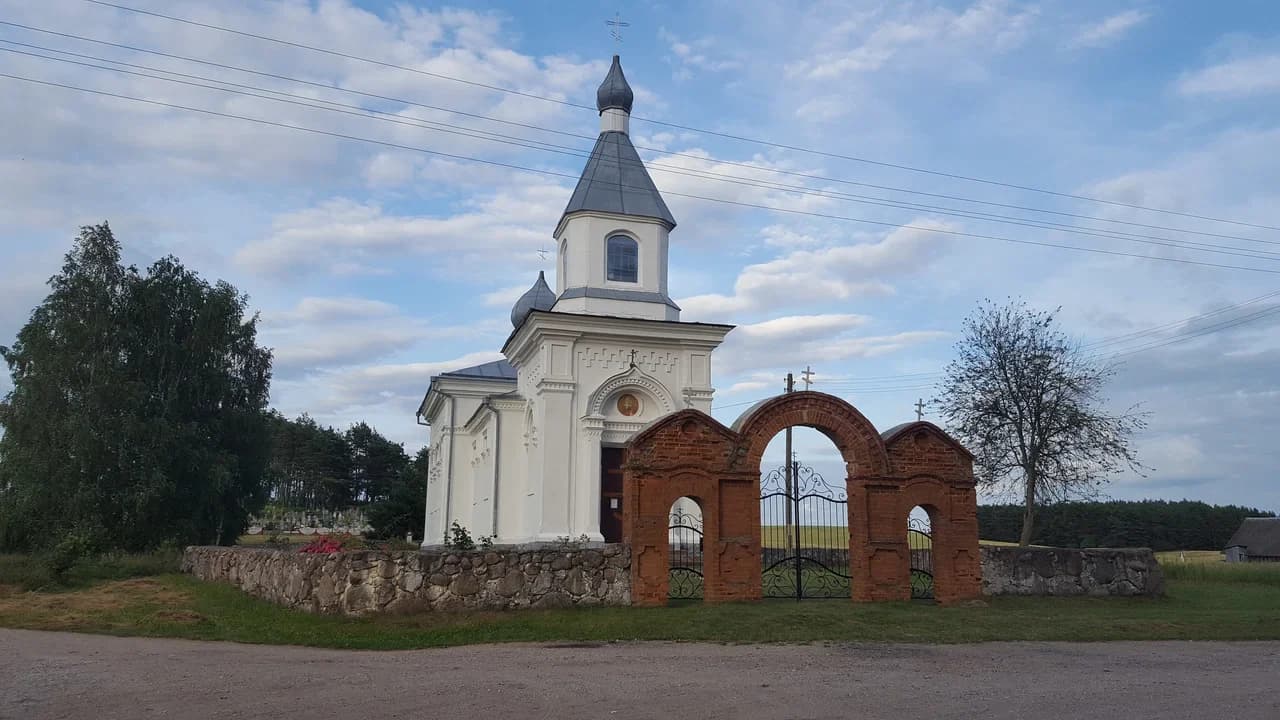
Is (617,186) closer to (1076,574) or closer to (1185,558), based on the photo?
(1076,574)

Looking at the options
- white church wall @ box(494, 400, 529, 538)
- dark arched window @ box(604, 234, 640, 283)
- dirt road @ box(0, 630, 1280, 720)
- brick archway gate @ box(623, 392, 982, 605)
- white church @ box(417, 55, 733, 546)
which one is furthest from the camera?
dark arched window @ box(604, 234, 640, 283)

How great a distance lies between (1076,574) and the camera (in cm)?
1652

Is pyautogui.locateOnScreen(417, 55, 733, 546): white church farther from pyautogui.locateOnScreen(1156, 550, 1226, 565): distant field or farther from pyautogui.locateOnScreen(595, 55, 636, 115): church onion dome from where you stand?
pyautogui.locateOnScreen(1156, 550, 1226, 565): distant field

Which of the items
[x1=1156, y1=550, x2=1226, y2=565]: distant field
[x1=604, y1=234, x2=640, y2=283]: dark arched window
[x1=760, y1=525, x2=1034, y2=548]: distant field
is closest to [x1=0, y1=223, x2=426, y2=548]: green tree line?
[x1=604, y1=234, x2=640, y2=283]: dark arched window

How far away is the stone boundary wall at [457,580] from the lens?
43.0 ft

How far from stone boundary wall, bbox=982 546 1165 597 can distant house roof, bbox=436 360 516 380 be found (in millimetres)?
18227

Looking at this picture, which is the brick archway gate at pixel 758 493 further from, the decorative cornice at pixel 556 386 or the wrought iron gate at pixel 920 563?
the decorative cornice at pixel 556 386

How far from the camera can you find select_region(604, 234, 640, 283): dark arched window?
80.9 feet

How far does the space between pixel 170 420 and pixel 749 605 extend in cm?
2383

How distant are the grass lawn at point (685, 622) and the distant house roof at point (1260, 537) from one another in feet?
103

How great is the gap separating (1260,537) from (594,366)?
35.5m

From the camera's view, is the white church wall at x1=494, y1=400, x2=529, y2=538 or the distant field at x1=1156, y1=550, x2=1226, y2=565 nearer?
the white church wall at x1=494, y1=400, x2=529, y2=538

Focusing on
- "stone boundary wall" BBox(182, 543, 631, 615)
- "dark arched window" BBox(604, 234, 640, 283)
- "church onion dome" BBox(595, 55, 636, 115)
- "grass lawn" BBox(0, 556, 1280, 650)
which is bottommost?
"grass lawn" BBox(0, 556, 1280, 650)

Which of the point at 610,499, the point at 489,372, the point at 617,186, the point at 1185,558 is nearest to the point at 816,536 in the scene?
the point at 610,499
